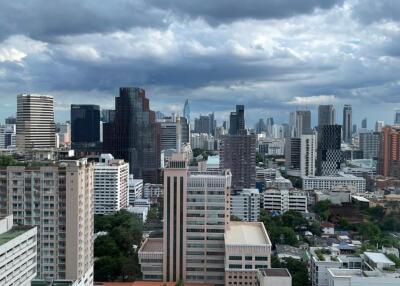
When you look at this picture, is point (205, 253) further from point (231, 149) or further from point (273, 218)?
point (231, 149)

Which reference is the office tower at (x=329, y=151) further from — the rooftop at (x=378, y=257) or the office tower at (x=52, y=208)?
the office tower at (x=52, y=208)

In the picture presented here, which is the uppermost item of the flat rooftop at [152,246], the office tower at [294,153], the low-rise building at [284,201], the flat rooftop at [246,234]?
the office tower at [294,153]

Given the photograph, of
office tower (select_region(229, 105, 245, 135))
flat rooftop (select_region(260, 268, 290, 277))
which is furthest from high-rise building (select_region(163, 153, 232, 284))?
office tower (select_region(229, 105, 245, 135))

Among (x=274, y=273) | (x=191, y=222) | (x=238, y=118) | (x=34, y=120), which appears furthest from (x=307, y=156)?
(x=274, y=273)

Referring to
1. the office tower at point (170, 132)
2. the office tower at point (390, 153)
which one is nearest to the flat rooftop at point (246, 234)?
the office tower at point (390, 153)

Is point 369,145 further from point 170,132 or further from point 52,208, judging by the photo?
point 52,208

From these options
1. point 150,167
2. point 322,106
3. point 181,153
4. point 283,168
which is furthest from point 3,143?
point 181,153
